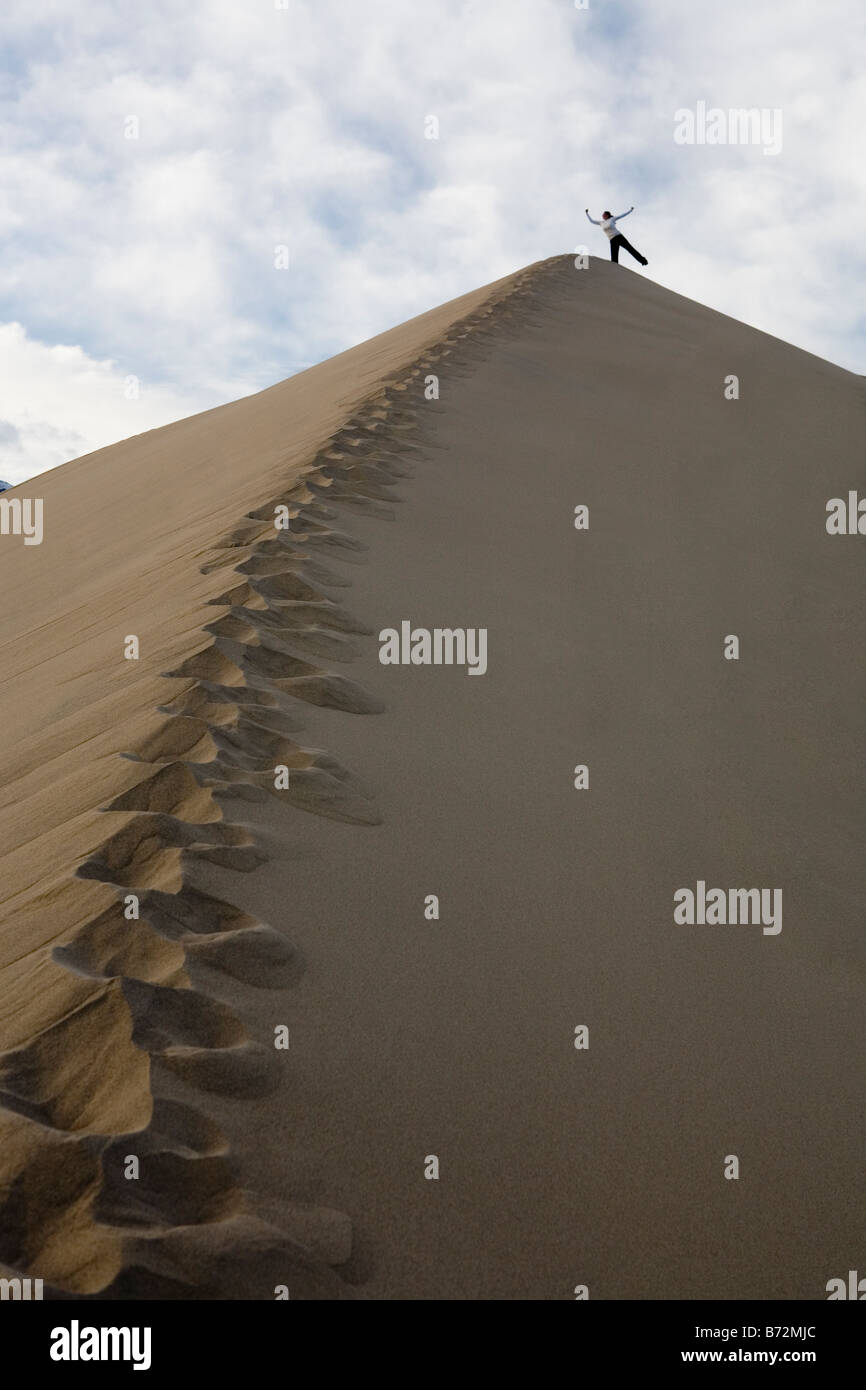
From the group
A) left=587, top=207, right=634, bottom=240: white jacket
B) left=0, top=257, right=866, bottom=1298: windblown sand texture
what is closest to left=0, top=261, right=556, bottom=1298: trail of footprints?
left=0, top=257, right=866, bottom=1298: windblown sand texture

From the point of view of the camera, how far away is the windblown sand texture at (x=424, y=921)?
1621mm

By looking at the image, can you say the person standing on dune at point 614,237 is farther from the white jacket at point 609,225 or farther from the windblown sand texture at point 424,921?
the windblown sand texture at point 424,921

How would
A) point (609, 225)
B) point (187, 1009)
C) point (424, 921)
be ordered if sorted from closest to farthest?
point (187, 1009) < point (424, 921) < point (609, 225)

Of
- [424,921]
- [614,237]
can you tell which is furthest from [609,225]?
[424,921]

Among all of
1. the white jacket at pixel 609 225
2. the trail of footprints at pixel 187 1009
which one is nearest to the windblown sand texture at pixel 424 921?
the trail of footprints at pixel 187 1009

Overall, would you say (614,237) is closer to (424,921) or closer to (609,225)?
(609,225)

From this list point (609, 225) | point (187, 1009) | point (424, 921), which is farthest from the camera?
point (609, 225)

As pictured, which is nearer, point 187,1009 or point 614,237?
point 187,1009

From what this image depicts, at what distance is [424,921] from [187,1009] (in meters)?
0.61

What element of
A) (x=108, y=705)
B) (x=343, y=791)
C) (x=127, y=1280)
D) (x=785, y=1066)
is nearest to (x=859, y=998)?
(x=785, y=1066)

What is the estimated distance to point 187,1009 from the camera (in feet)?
6.18

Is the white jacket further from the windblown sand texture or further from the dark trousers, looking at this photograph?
the windblown sand texture

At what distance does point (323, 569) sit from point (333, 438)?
8.08 ft
